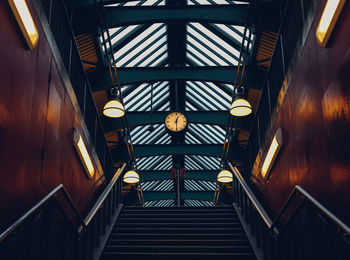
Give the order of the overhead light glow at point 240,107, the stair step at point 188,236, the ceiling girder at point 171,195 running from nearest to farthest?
the stair step at point 188,236 → the overhead light glow at point 240,107 → the ceiling girder at point 171,195

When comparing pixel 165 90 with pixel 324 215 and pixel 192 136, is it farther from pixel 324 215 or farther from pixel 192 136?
pixel 324 215

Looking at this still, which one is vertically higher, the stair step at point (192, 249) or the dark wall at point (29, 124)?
the dark wall at point (29, 124)

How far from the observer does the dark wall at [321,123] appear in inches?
145

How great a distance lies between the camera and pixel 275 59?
7.01 meters

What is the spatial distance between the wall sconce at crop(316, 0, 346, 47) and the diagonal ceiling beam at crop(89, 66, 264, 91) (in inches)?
303

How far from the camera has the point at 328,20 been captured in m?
3.90

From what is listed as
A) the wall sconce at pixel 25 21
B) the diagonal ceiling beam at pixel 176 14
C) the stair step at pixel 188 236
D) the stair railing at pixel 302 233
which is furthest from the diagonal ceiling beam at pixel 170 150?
the wall sconce at pixel 25 21

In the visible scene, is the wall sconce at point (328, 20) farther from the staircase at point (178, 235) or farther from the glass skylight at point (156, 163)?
the glass skylight at point (156, 163)

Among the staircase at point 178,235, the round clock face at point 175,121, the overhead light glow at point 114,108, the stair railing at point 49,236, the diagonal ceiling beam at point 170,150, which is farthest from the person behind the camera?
the diagonal ceiling beam at point 170,150

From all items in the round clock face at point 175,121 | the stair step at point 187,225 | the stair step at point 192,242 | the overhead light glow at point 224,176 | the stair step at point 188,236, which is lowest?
the stair step at point 192,242

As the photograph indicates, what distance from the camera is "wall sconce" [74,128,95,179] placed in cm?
661

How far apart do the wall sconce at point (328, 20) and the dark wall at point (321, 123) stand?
0.18 feet

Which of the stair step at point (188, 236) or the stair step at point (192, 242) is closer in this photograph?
the stair step at point (192, 242)

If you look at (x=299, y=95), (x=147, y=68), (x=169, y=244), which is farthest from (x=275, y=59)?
(x=147, y=68)
